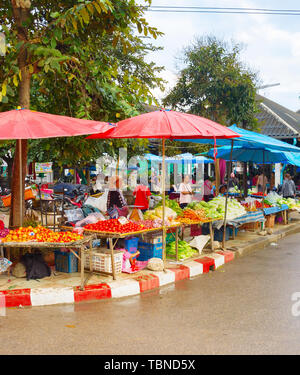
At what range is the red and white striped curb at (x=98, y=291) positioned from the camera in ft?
18.1

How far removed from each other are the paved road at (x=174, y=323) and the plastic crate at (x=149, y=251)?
0.91m

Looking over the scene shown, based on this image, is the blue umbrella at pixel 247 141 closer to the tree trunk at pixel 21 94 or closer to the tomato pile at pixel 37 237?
the tree trunk at pixel 21 94

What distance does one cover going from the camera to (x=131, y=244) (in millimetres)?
7246

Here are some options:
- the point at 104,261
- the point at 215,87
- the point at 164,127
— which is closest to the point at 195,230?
the point at 104,261

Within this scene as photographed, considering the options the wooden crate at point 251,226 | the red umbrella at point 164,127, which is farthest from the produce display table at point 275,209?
the red umbrella at point 164,127

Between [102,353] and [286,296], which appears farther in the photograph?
[286,296]

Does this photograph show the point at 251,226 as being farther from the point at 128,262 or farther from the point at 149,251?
the point at 128,262

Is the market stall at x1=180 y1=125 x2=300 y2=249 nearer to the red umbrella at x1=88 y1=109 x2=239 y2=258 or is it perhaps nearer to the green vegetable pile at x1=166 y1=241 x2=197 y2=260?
the red umbrella at x1=88 y1=109 x2=239 y2=258

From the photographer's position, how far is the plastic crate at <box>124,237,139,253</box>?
7172 millimetres

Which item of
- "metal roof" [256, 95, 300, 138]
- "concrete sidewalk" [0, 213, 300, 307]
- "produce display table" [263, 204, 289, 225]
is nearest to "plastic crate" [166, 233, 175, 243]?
"concrete sidewalk" [0, 213, 300, 307]

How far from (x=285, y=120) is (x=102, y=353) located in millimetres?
26825
